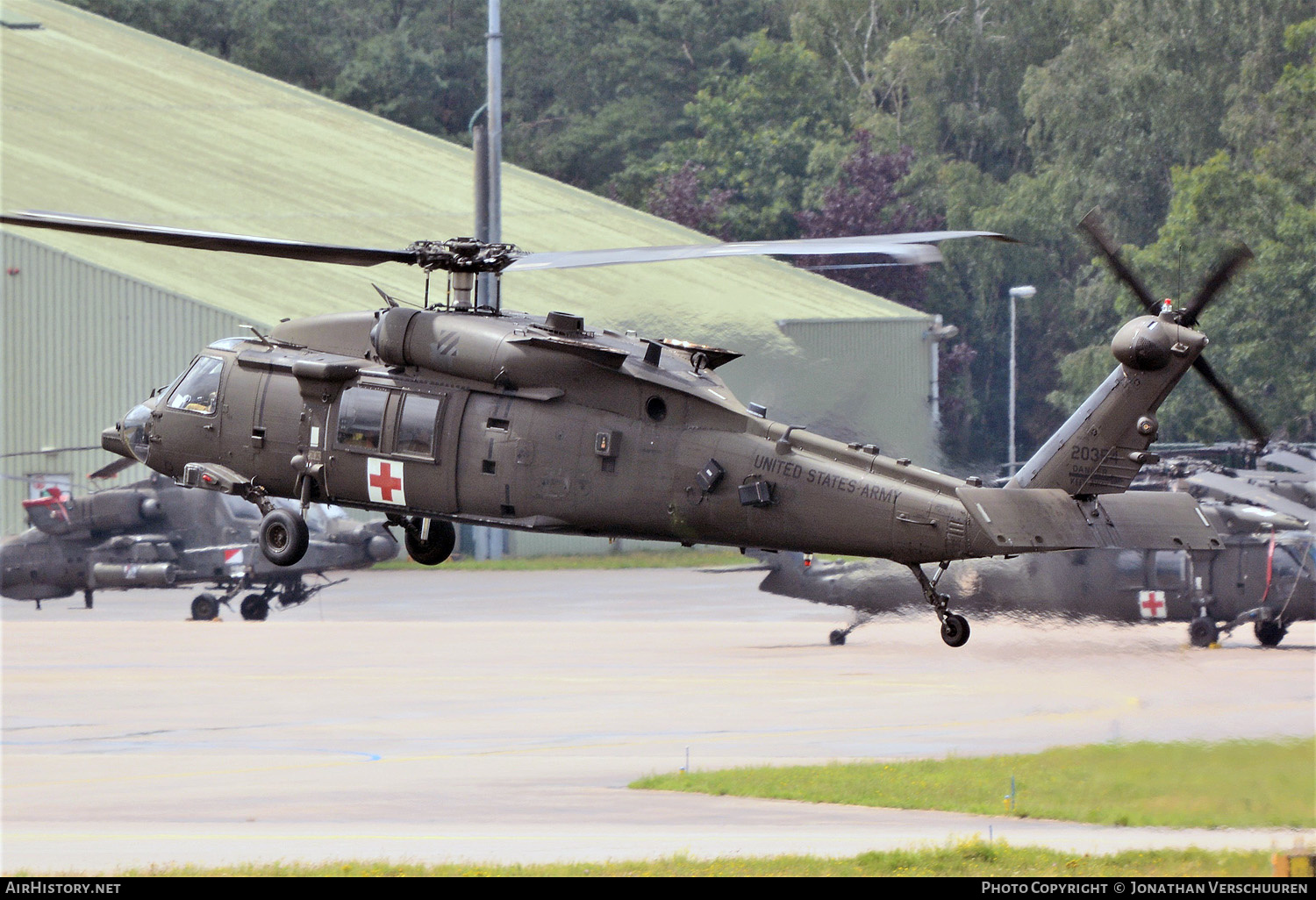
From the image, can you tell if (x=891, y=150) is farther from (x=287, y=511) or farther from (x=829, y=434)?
(x=287, y=511)

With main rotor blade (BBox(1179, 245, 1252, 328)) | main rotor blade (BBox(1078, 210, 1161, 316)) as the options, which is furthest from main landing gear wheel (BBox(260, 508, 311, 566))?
main rotor blade (BBox(1179, 245, 1252, 328))

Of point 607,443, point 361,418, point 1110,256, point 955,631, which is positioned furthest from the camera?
point 361,418

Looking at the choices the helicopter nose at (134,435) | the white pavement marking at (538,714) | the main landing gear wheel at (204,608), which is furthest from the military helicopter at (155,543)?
the helicopter nose at (134,435)

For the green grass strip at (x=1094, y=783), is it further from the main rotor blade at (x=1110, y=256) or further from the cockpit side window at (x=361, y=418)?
the cockpit side window at (x=361, y=418)

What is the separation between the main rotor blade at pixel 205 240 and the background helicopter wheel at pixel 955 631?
253 inches

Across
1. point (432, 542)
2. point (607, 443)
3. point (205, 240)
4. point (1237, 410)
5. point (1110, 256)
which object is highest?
point (1110, 256)

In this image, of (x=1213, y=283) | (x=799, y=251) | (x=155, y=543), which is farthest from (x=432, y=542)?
(x=155, y=543)

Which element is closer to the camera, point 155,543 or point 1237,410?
point 1237,410

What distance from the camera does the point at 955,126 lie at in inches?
3583

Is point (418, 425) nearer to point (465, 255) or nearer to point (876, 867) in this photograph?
point (465, 255)

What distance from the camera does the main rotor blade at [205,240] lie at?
17.3 m

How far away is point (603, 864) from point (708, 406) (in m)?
10.9

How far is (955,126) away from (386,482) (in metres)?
76.2

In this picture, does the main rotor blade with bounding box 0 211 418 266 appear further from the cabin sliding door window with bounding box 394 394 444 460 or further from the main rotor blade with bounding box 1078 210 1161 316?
the main rotor blade with bounding box 1078 210 1161 316
